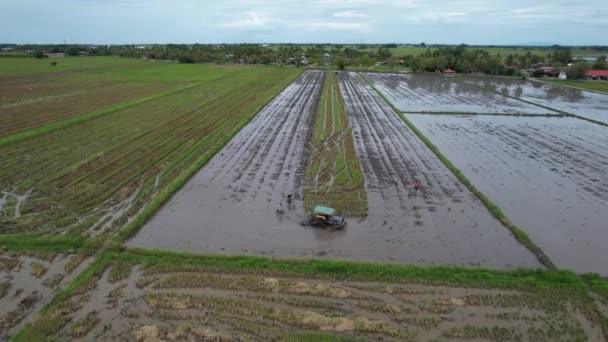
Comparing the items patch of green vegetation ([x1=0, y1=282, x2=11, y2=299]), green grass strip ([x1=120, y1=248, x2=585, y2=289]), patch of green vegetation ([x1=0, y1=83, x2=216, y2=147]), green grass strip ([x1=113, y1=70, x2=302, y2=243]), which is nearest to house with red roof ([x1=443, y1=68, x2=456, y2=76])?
patch of green vegetation ([x1=0, y1=83, x2=216, y2=147])

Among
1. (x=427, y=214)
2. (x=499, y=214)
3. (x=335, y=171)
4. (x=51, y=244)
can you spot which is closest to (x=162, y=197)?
(x=51, y=244)

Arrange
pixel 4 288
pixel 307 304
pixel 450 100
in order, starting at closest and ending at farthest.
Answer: pixel 307 304 → pixel 4 288 → pixel 450 100

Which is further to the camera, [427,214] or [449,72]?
[449,72]

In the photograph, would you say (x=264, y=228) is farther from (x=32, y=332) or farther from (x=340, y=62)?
(x=340, y=62)

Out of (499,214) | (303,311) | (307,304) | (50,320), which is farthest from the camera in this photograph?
(499,214)

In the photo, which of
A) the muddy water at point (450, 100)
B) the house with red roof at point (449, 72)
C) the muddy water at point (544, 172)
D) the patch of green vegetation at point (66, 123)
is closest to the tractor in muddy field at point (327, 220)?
the muddy water at point (544, 172)

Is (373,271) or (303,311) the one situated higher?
(373,271)

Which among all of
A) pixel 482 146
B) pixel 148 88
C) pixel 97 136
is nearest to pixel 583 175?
pixel 482 146

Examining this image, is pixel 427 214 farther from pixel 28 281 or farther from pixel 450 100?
pixel 450 100
